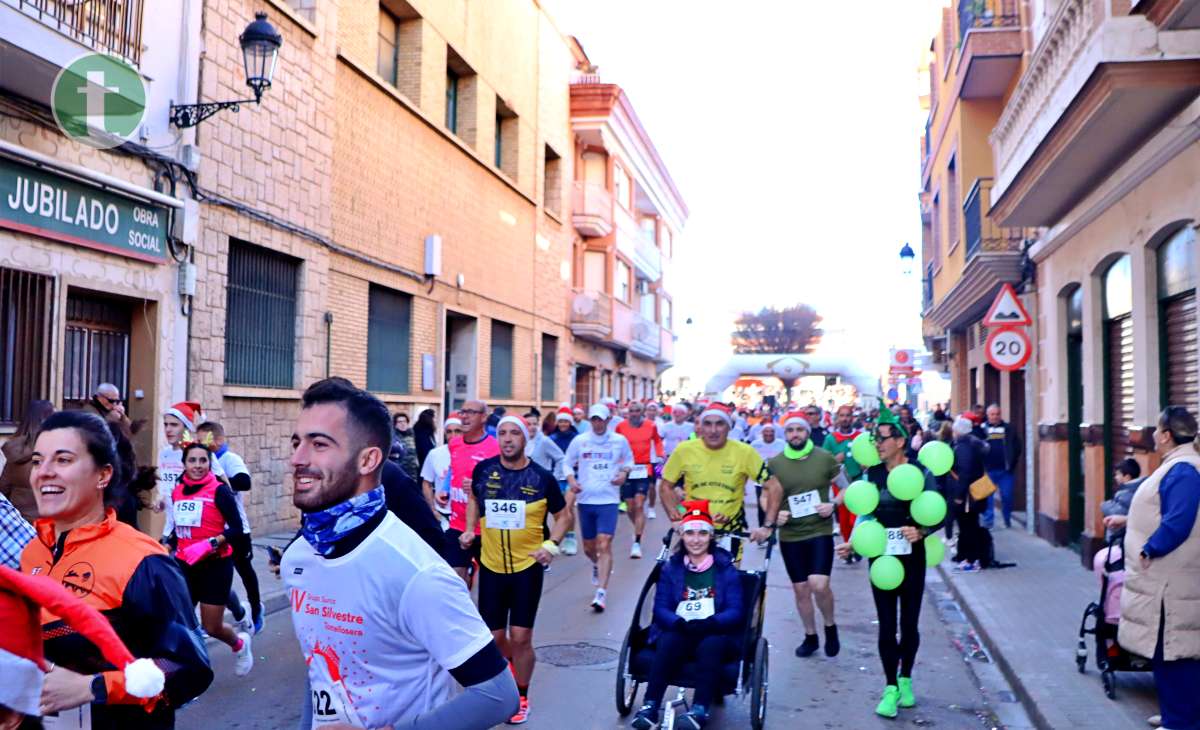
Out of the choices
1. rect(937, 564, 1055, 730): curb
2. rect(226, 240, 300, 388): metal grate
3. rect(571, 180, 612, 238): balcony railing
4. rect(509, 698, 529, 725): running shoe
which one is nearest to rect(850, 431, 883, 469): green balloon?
rect(937, 564, 1055, 730): curb

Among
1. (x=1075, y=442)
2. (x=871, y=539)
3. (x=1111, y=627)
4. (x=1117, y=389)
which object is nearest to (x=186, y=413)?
(x=871, y=539)

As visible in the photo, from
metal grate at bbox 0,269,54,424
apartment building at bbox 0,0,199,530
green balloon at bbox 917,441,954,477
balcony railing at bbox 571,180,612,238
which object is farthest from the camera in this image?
balcony railing at bbox 571,180,612,238

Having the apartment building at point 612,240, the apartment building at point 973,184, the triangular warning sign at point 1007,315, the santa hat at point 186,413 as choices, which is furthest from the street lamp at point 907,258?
the santa hat at point 186,413

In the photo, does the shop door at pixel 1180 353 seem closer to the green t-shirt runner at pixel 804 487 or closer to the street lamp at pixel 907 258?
the green t-shirt runner at pixel 804 487

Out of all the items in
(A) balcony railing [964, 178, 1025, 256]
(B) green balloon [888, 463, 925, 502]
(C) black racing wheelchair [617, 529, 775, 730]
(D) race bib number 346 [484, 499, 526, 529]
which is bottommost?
(C) black racing wheelchair [617, 529, 775, 730]

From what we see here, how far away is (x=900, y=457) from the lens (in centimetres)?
704

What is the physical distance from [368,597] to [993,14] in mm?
16150

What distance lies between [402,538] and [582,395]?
3038cm

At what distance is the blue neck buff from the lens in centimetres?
237

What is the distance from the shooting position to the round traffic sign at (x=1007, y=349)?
11320mm

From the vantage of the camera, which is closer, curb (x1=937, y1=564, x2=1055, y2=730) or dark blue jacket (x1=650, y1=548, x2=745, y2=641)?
dark blue jacket (x1=650, y1=548, x2=745, y2=641)

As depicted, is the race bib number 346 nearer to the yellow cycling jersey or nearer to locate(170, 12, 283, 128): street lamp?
the yellow cycling jersey

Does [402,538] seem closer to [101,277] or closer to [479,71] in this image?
[101,277]

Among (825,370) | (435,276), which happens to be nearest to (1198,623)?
(435,276)
